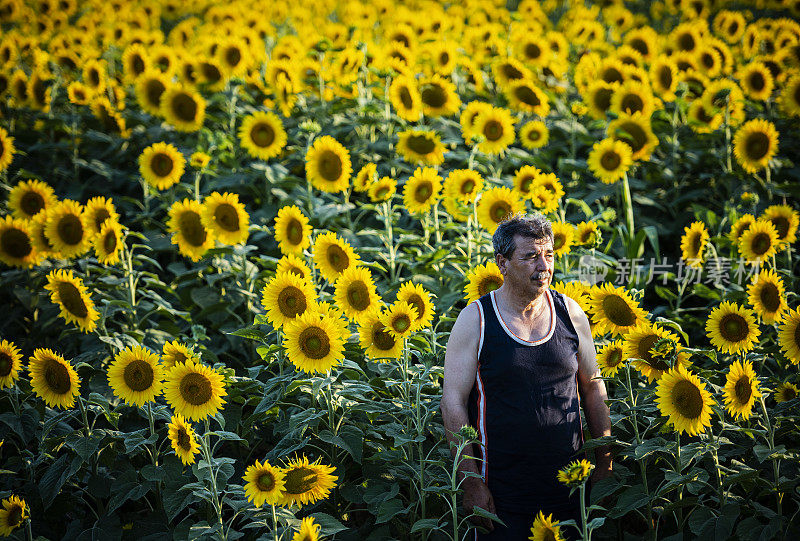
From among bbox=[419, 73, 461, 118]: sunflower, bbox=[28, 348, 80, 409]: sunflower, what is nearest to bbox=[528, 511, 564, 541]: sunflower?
bbox=[28, 348, 80, 409]: sunflower

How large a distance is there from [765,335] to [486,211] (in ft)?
5.80

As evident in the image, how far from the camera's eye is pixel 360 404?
11.0ft

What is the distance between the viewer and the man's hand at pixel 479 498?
9.51 feet

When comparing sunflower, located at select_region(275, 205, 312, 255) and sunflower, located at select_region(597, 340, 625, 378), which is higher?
sunflower, located at select_region(275, 205, 312, 255)

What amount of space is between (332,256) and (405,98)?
2352 millimetres

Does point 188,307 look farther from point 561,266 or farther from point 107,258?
point 561,266

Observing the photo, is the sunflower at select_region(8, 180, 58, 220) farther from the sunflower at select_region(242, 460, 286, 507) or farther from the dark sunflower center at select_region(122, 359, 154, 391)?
the sunflower at select_region(242, 460, 286, 507)

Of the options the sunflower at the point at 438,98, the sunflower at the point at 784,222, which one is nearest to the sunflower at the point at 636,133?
the sunflower at the point at 784,222

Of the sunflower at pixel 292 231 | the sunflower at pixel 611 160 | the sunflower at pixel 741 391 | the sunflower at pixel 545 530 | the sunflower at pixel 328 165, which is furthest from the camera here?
the sunflower at pixel 611 160

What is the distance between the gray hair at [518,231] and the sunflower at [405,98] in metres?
2.90

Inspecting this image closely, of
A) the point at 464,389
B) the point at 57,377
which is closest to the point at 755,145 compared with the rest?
the point at 464,389

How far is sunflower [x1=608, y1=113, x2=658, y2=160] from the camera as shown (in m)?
5.29

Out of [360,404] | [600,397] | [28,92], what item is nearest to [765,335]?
[600,397]

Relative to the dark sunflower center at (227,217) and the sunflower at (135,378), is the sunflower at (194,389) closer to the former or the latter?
the sunflower at (135,378)
